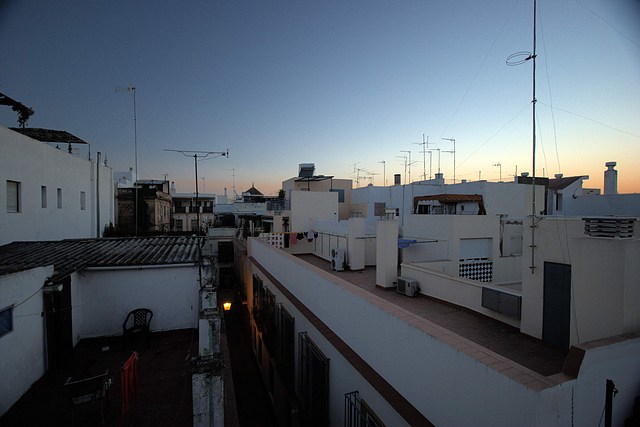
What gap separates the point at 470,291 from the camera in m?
6.81

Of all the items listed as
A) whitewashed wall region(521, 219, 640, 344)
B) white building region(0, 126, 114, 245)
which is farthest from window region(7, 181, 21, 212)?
whitewashed wall region(521, 219, 640, 344)

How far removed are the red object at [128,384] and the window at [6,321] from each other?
1.79m

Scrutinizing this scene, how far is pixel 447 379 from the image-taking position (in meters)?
3.10

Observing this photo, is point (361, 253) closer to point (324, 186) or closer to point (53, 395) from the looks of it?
point (53, 395)

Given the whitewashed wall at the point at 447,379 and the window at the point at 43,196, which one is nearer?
the whitewashed wall at the point at 447,379

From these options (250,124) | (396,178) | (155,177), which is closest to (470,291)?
(250,124)

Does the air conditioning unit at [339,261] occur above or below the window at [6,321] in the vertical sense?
below

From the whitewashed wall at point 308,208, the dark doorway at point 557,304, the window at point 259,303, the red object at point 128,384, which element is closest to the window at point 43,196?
the window at point 259,303

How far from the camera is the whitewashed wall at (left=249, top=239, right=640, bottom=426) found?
95.7 inches

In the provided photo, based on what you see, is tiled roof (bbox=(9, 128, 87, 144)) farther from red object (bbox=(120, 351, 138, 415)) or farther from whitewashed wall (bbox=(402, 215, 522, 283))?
whitewashed wall (bbox=(402, 215, 522, 283))

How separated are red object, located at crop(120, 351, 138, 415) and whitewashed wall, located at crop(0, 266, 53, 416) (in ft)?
5.33

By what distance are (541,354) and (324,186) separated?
1015 inches

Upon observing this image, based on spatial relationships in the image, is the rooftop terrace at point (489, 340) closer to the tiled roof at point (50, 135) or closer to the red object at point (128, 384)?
the red object at point (128, 384)

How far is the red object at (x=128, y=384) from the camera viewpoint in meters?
4.87
